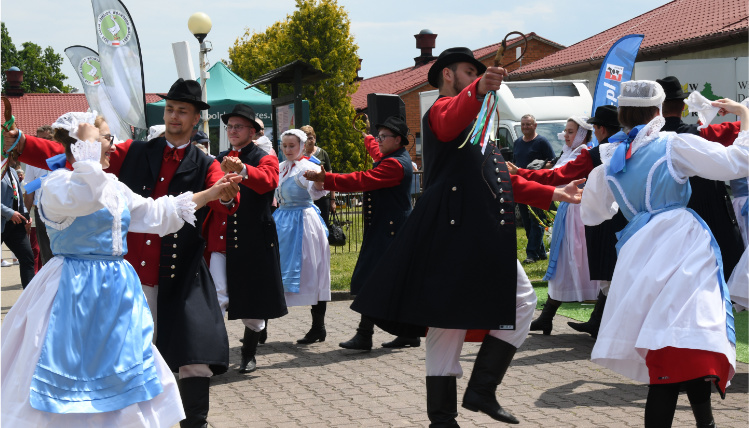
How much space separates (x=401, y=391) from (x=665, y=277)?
246cm

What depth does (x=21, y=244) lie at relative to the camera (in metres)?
11.1

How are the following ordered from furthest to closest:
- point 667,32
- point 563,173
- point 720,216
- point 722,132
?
point 667,32 < point 720,216 < point 722,132 < point 563,173

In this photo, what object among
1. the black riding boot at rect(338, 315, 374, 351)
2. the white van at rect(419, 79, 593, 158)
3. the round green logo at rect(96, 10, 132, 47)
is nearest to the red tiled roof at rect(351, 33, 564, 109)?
the white van at rect(419, 79, 593, 158)

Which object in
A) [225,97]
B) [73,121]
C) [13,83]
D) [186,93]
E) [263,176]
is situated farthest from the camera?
[13,83]

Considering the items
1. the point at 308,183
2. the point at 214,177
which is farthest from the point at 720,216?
the point at 214,177

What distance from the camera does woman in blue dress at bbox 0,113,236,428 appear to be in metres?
3.78

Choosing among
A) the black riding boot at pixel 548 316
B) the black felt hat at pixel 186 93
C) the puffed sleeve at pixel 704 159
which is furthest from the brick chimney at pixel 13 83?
the puffed sleeve at pixel 704 159

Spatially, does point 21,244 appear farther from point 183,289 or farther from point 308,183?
point 183,289

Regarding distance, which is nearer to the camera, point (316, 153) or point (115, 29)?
point (115, 29)

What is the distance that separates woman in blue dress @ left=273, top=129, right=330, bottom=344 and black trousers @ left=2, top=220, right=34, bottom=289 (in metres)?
4.33

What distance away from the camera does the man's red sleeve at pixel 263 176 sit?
6051 mm

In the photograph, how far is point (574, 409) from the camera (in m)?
5.64

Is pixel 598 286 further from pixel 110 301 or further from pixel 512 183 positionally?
pixel 110 301

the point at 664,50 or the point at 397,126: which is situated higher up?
the point at 664,50
